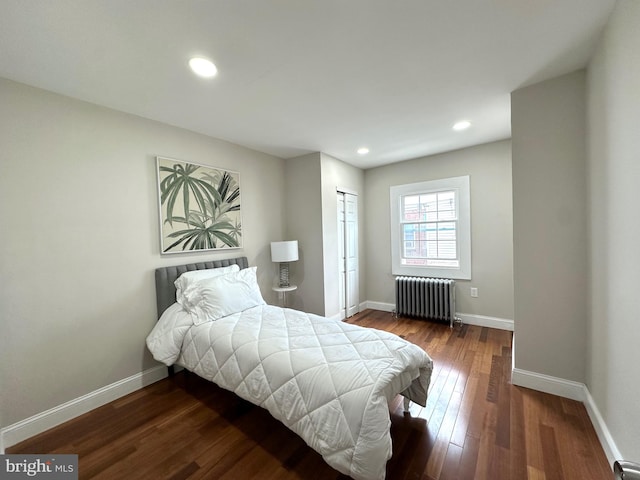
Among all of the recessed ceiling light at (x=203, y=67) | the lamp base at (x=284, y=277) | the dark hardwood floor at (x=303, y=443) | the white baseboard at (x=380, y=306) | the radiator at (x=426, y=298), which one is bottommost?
the dark hardwood floor at (x=303, y=443)

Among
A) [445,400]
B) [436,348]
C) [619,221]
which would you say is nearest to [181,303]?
[445,400]

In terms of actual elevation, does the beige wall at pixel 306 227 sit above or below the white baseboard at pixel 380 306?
above

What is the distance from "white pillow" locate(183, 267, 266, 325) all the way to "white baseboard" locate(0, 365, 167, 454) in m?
0.78

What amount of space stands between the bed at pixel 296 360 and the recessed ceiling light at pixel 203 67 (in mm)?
1696

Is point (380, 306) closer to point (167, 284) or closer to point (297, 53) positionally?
point (167, 284)

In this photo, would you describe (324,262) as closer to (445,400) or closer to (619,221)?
(445,400)

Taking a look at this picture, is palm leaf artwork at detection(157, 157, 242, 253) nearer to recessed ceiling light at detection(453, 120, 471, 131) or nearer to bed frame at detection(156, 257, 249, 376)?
bed frame at detection(156, 257, 249, 376)

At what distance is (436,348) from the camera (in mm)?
2938

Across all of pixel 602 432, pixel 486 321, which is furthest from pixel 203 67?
pixel 486 321

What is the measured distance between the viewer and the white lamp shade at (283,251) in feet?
10.9

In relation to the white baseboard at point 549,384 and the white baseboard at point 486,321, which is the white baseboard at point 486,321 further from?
the white baseboard at point 549,384

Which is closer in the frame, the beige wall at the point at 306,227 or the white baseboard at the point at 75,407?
the white baseboard at the point at 75,407

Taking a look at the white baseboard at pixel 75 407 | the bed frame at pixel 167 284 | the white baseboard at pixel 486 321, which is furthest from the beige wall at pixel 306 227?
the white baseboard at pixel 486 321

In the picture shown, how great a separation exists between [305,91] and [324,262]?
2099mm
